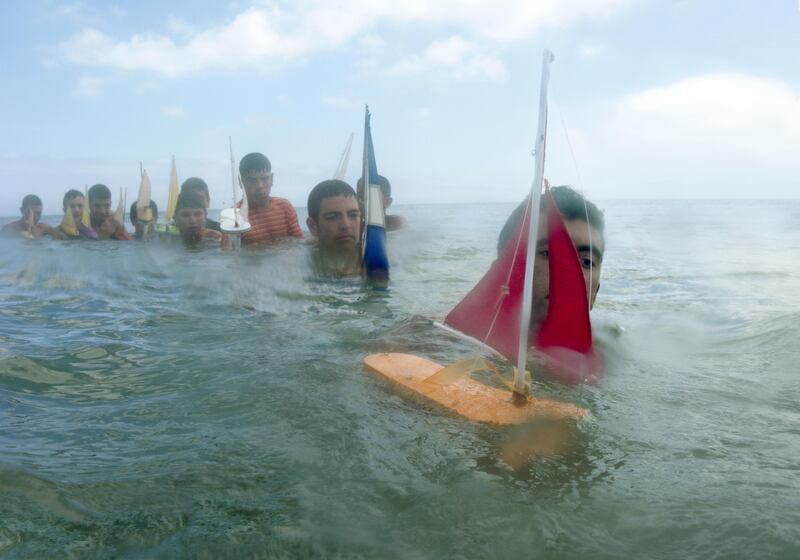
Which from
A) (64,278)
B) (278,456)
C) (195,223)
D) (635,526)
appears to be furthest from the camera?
(195,223)

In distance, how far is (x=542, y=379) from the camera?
3252 millimetres

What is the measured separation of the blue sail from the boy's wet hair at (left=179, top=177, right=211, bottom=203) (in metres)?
5.38

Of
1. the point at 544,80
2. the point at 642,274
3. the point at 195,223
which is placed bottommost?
the point at 642,274

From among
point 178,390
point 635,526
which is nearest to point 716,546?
point 635,526

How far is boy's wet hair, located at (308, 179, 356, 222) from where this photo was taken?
7465 millimetres

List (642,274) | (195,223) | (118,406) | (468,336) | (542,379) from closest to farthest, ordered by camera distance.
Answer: (468,336)
(118,406)
(542,379)
(642,274)
(195,223)

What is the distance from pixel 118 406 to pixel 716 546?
236cm

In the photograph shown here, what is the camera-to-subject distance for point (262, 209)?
10273 mm

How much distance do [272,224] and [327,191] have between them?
3053 millimetres

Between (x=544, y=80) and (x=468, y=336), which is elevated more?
(x=544, y=80)

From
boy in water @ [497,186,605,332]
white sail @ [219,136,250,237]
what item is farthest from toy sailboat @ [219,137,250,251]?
boy in water @ [497,186,605,332]

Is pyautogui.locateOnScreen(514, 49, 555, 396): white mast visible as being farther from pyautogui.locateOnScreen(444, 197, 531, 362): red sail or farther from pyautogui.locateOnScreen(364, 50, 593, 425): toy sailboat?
pyautogui.locateOnScreen(444, 197, 531, 362): red sail

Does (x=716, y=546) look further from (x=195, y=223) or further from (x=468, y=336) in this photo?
(x=195, y=223)

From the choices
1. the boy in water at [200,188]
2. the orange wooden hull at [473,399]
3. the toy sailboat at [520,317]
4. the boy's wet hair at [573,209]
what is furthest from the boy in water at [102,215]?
the toy sailboat at [520,317]
